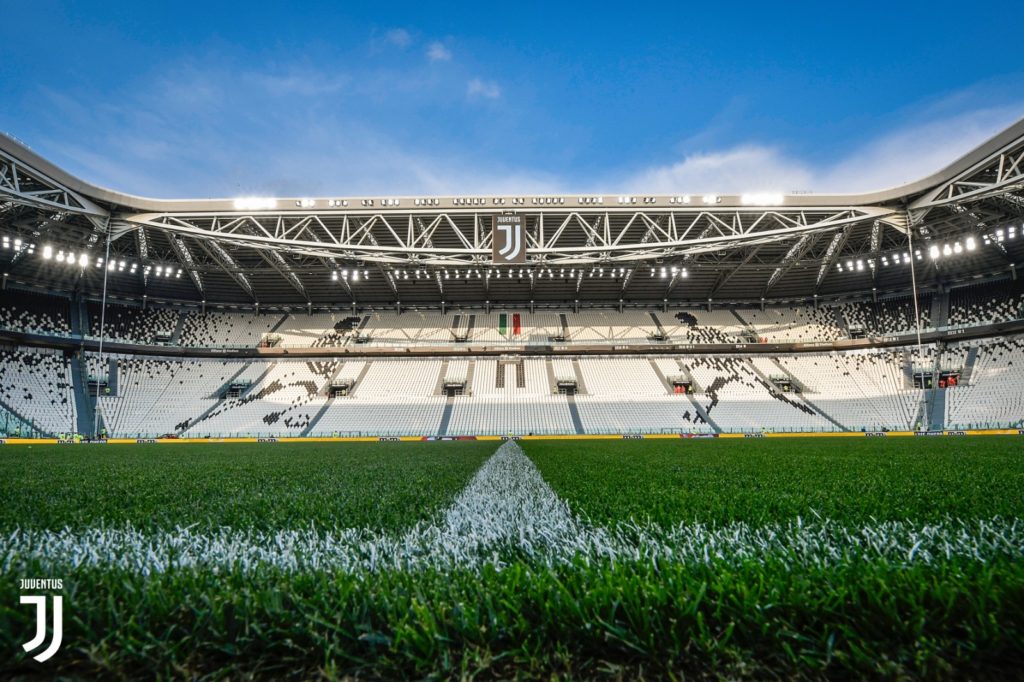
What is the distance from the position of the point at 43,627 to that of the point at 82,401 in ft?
114

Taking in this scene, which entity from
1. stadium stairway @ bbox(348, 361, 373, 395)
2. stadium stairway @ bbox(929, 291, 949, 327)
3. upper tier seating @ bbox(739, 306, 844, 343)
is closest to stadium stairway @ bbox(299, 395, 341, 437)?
stadium stairway @ bbox(348, 361, 373, 395)

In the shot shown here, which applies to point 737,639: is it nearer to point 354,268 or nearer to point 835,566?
point 835,566

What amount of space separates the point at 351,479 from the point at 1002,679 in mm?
4274

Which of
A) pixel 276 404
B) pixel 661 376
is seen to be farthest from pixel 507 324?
pixel 276 404

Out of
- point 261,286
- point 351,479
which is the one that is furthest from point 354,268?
point 351,479

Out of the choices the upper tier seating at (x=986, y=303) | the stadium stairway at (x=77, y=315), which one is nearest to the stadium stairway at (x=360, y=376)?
the stadium stairway at (x=77, y=315)

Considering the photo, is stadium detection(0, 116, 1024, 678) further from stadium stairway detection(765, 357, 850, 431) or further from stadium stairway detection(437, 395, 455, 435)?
stadium stairway detection(437, 395, 455, 435)

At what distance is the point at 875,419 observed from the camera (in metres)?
26.7

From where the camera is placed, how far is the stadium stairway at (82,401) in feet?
83.6

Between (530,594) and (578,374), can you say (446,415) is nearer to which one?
(578,374)

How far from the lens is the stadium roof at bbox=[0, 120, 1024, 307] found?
20609mm

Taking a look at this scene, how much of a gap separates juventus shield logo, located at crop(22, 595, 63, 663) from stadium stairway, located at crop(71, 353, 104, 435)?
32881mm

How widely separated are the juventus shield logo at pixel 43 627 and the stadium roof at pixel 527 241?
775 inches

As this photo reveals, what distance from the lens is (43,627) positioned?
0.99 m
